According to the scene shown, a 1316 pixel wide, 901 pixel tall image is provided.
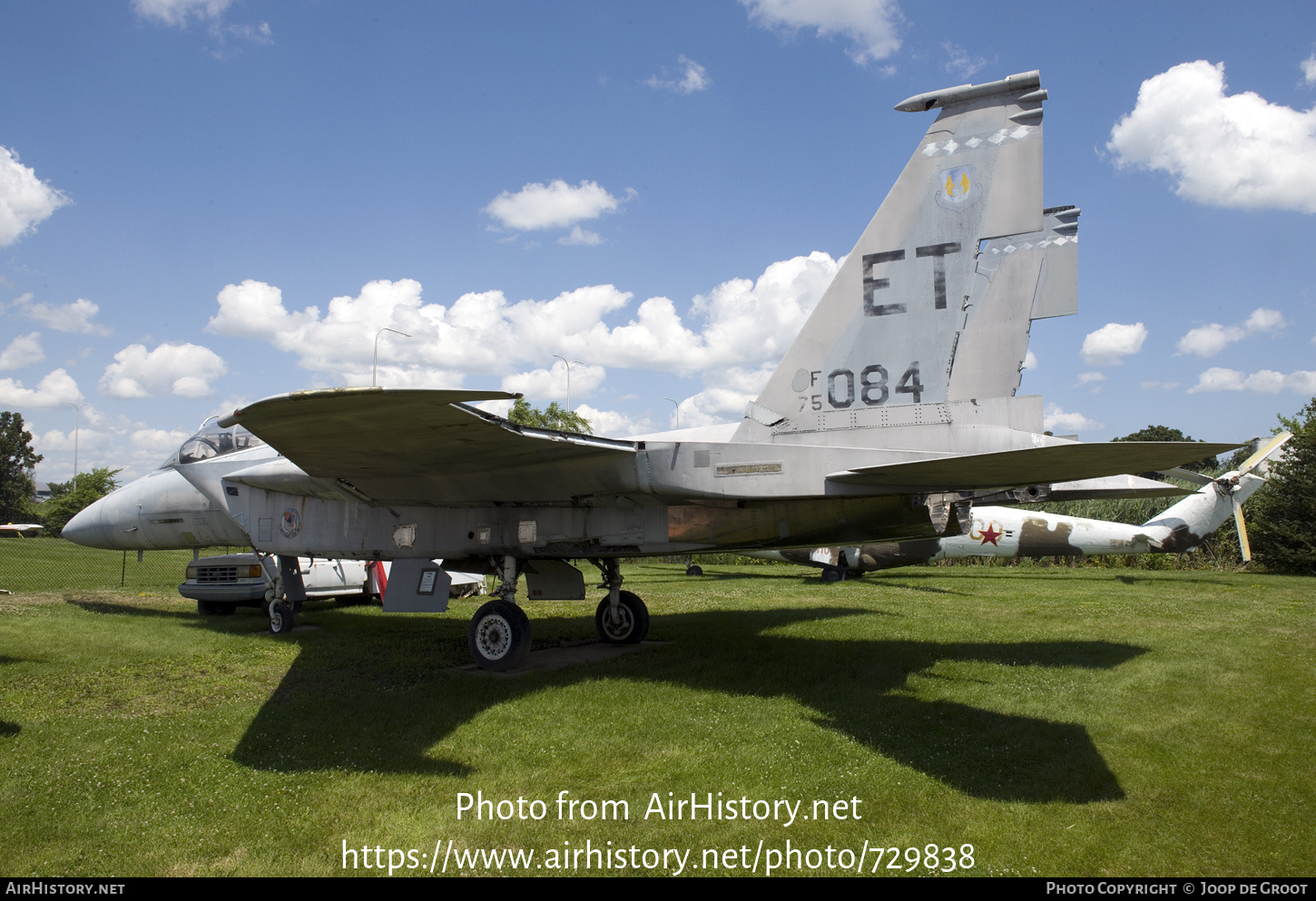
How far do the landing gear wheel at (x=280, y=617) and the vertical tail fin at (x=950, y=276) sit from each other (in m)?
7.66

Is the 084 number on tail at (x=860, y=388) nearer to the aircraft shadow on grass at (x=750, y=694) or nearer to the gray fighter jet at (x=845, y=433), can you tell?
the gray fighter jet at (x=845, y=433)

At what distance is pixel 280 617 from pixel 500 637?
4680mm

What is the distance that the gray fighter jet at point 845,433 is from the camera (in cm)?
595

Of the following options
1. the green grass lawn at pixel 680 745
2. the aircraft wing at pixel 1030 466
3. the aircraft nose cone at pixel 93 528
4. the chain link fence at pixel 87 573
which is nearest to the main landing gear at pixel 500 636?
the green grass lawn at pixel 680 745

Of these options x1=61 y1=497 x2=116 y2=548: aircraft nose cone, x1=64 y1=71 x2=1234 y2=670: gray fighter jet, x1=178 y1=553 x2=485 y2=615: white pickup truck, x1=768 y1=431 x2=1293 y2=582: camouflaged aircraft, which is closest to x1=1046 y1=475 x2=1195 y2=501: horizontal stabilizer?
x1=64 y1=71 x2=1234 y2=670: gray fighter jet

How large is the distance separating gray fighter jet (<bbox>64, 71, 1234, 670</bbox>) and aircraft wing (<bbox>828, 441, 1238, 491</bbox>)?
0.11ft

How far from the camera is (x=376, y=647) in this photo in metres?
Result: 9.28

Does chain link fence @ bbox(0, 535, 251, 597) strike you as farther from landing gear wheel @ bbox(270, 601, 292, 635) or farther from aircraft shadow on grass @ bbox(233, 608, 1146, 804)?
aircraft shadow on grass @ bbox(233, 608, 1146, 804)

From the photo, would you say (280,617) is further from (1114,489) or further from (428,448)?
(1114,489)

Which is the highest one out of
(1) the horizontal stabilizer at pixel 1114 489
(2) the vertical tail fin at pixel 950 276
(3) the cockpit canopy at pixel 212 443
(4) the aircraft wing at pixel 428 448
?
(2) the vertical tail fin at pixel 950 276

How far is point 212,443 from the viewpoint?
33.9 ft

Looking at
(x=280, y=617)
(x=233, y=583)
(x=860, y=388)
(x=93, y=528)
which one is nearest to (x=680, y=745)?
(x=860, y=388)
